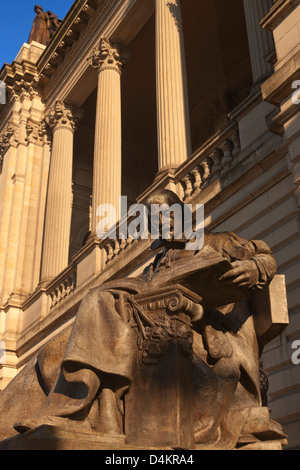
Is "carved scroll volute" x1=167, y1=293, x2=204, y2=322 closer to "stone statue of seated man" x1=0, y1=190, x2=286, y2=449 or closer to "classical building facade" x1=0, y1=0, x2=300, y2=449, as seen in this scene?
"stone statue of seated man" x1=0, y1=190, x2=286, y2=449

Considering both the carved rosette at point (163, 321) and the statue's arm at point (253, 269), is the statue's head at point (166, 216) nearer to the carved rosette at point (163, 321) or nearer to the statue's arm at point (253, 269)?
the statue's arm at point (253, 269)

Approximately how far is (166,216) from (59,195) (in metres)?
14.6

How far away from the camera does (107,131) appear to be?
632 inches

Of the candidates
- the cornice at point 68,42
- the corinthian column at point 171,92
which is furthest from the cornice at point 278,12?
the cornice at point 68,42

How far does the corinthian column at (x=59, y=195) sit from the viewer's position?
1739cm

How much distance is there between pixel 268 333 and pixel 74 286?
11.7m

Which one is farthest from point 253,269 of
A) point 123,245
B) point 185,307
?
point 123,245

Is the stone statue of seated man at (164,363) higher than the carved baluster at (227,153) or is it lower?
lower

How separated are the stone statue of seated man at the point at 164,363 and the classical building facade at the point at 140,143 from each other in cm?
393

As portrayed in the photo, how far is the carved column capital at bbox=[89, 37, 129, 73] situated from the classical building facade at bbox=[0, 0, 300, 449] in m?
0.05

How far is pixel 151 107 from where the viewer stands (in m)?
23.6

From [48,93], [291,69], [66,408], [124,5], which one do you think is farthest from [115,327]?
[48,93]

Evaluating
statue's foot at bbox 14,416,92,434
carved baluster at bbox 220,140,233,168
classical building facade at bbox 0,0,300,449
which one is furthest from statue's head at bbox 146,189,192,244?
carved baluster at bbox 220,140,233,168

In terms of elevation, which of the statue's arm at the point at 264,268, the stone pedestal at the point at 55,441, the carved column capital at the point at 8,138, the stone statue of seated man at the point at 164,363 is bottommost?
the stone pedestal at the point at 55,441
